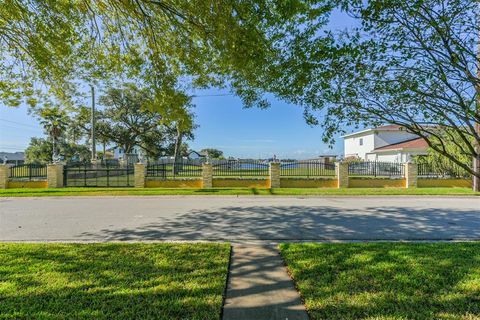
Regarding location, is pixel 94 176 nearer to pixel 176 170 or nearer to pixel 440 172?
pixel 176 170

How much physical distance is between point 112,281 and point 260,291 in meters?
1.99

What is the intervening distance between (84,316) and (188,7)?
5.41 metres

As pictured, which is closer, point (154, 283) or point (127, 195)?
point (154, 283)

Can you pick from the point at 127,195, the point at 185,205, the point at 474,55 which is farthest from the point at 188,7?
the point at 127,195

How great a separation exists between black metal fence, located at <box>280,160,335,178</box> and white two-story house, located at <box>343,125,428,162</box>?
9.23m

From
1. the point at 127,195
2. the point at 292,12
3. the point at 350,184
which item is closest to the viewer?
the point at 292,12

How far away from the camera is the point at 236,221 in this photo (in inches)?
301

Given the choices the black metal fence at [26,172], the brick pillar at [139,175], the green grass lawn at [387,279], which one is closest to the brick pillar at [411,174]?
the green grass lawn at [387,279]

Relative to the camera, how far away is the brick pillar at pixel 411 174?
53.2ft

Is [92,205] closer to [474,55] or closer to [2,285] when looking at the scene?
[2,285]

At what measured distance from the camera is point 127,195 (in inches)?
518

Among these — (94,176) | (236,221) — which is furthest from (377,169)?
(94,176)

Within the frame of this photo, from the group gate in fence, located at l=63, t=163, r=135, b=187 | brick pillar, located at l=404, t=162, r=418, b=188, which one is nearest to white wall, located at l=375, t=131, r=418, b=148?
brick pillar, located at l=404, t=162, r=418, b=188

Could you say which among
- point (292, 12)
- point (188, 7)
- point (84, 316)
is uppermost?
point (188, 7)
